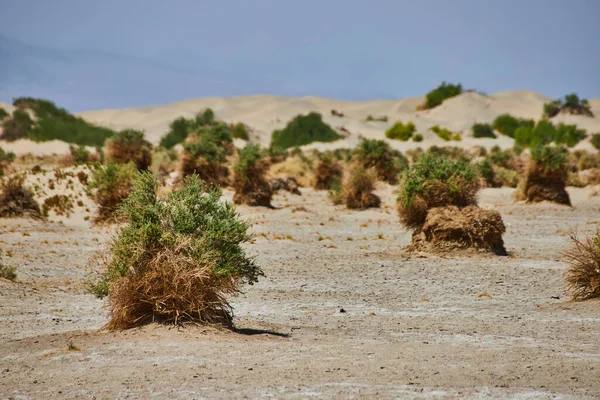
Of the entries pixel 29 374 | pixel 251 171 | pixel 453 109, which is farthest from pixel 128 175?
pixel 453 109

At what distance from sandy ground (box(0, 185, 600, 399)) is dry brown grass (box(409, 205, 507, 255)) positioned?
570mm

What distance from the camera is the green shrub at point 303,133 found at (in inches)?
3081

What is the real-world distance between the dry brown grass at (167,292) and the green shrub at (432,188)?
9.27m

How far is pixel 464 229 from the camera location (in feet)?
54.0

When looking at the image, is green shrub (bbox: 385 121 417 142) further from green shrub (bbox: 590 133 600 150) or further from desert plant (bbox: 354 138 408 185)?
desert plant (bbox: 354 138 408 185)

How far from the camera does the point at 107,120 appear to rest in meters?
121

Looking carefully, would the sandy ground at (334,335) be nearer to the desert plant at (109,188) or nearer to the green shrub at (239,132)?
the desert plant at (109,188)

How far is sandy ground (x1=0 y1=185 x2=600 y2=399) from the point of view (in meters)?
6.64

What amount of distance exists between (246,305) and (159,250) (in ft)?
11.0

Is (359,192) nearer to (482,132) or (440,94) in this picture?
(482,132)

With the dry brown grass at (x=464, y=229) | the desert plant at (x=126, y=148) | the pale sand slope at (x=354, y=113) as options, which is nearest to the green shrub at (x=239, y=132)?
the pale sand slope at (x=354, y=113)

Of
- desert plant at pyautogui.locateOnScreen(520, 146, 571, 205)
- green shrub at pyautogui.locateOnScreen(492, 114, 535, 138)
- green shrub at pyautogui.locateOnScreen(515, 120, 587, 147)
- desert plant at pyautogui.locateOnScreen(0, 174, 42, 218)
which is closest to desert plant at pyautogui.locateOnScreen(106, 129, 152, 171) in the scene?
desert plant at pyautogui.locateOnScreen(0, 174, 42, 218)

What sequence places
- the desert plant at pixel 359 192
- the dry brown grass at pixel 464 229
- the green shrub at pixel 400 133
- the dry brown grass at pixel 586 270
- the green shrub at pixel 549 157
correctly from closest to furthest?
the dry brown grass at pixel 586 270
the dry brown grass at pixel 464 229
the green shrub at pixel 549 157
the desert plant at pixel 359 192
the green shrub at pixel 400 133

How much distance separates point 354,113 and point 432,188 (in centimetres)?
11412
